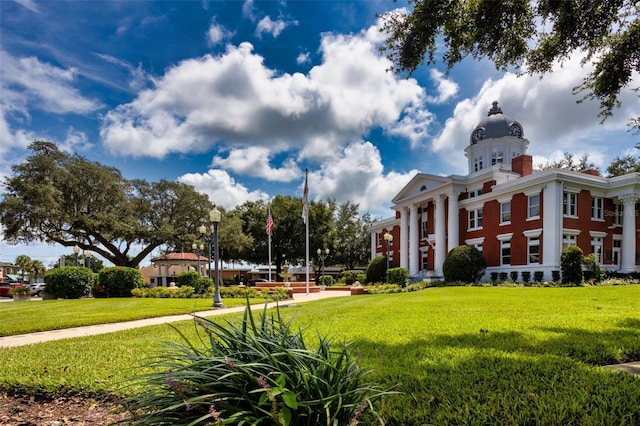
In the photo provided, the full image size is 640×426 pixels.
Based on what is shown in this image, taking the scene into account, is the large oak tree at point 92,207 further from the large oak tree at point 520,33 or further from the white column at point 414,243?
the large oak tree at point 520,33

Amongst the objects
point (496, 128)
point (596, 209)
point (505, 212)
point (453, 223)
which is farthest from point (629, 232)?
point (496, 128)

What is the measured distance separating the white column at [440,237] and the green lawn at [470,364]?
22.2m

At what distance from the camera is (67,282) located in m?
20.4

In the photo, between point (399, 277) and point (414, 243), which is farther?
point (414, 243)

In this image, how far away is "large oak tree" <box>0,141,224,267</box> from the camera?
30.1 m

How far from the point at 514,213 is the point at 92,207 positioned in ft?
117

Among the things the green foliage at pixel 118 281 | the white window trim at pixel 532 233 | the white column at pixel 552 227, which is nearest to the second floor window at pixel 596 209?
the white column at pixel 552 227

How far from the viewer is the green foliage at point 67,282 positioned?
2042 centimetres

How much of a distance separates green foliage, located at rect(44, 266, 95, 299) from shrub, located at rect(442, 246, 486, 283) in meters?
22.5

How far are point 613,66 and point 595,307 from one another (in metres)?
5.92

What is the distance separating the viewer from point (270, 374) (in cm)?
236

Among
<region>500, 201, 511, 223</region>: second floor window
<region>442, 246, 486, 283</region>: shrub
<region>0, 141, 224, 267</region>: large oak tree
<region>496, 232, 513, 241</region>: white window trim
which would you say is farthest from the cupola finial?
<region>0, 141, 224, 267</region>: large oak tree

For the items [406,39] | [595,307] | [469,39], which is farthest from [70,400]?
[595,307]

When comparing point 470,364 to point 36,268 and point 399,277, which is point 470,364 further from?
point 36,268
